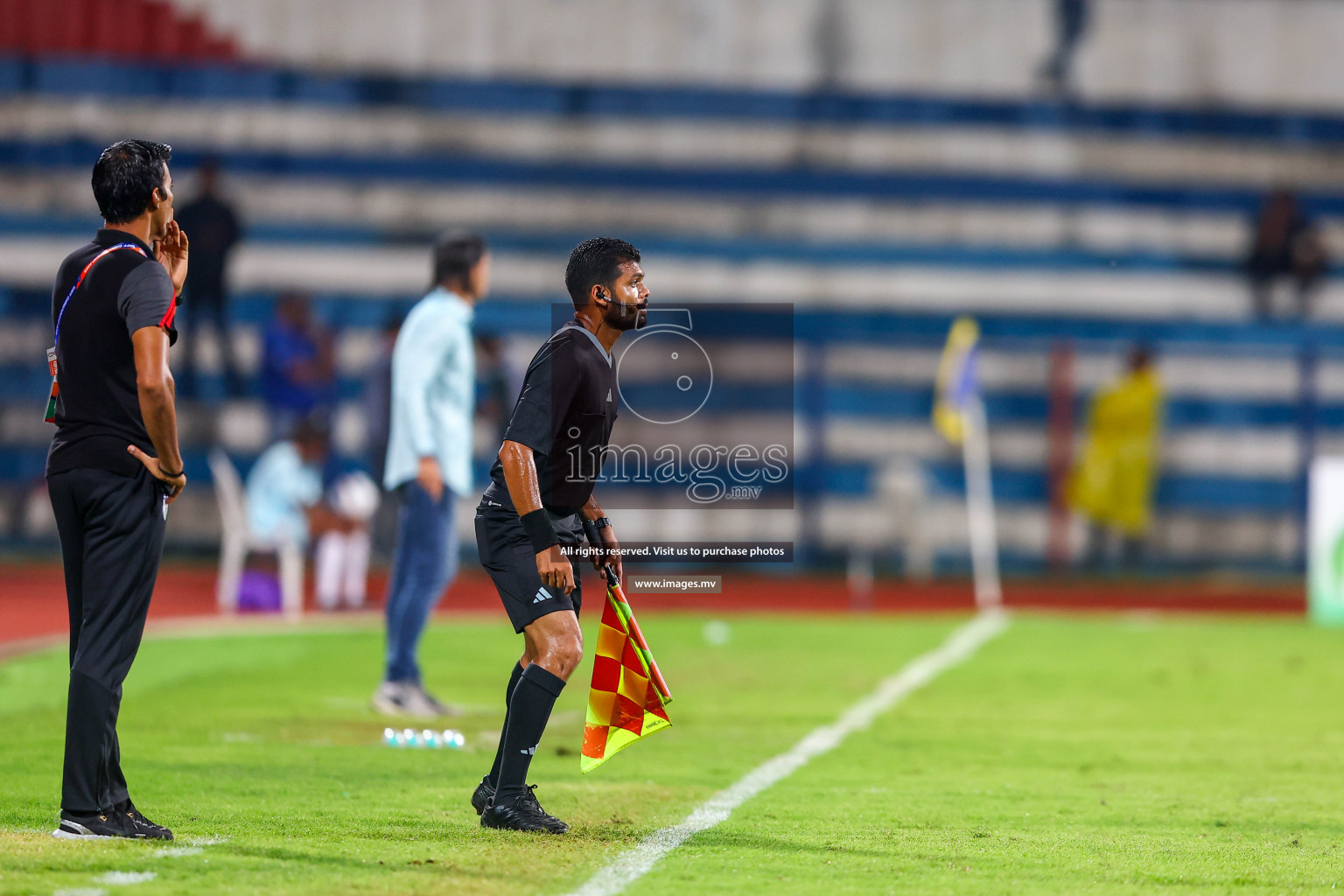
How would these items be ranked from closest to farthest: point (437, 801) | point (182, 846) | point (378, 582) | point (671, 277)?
point (182, 846) → point (437, 801) → point (378, 582) → point (671, 277)

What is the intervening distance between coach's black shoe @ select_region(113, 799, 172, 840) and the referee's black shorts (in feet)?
4.12

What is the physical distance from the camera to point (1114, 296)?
22844mm

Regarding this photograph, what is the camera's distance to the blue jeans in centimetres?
910

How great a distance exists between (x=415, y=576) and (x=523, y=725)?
331 cm

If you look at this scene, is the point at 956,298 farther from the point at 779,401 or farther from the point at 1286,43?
the point at 1286,43

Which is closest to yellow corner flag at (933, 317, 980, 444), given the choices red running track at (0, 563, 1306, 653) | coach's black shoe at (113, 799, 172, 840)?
red running track at (0, 563, 1306, 653)

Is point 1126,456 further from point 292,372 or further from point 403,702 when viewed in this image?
point 403,702

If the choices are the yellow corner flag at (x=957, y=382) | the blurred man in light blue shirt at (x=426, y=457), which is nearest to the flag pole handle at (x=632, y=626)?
the blurred man in light blue shirt at (x=426, y=457)

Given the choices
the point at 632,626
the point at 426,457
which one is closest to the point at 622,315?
the point at 632,626

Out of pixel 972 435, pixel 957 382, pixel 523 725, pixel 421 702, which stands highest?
pixel 957 382

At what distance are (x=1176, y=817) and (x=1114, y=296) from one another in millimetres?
16926

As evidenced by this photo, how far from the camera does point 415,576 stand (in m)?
9.13

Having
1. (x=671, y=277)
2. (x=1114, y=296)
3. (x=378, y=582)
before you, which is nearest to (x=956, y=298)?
(x=1114, y=296)

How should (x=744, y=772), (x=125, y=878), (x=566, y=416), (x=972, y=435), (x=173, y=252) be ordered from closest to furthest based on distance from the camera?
1. (x=125, y=878)
2. (x=566, y=416)
3. (x=173, y=252)
4. (x=744, y=772)
5. (x=972, y=435)
